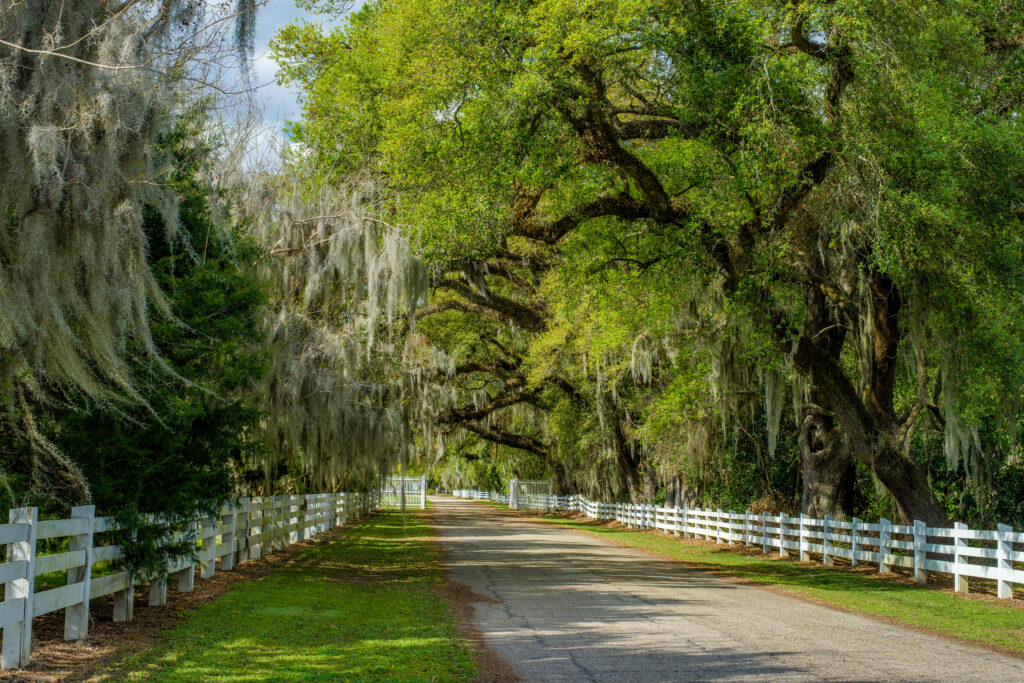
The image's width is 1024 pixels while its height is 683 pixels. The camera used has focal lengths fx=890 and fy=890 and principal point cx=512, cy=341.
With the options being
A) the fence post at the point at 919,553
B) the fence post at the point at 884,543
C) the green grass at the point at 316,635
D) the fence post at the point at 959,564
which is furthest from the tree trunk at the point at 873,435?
the green grass at the point at 316,635

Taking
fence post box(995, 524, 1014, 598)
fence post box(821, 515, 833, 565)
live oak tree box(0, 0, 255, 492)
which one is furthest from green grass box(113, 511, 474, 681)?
fence post box(821, 515, 833, 565)

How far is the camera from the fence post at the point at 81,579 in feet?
21.5

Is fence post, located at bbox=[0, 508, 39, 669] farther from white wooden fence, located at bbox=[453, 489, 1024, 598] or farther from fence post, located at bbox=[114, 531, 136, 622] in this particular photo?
white wooden fence, located at bbox=[453, 489, 1024, 598]

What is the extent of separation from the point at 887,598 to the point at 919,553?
2156 mm

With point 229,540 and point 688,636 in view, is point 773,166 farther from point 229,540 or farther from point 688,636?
point 229,540

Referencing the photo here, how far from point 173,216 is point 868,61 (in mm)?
8605

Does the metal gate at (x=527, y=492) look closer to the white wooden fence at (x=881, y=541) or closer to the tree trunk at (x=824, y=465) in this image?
the white wooden fence at (x=881, y=541)

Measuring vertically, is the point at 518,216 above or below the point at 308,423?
above

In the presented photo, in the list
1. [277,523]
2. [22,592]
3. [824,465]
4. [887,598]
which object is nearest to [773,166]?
[887,598]

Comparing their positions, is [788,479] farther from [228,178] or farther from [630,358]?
[228,178]

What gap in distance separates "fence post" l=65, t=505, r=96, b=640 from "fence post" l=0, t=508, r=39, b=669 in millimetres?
878

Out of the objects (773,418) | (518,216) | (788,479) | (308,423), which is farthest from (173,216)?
(788,479)

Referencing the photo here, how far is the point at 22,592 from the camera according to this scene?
5551mm

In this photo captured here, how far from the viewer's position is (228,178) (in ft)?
A: 39.9
